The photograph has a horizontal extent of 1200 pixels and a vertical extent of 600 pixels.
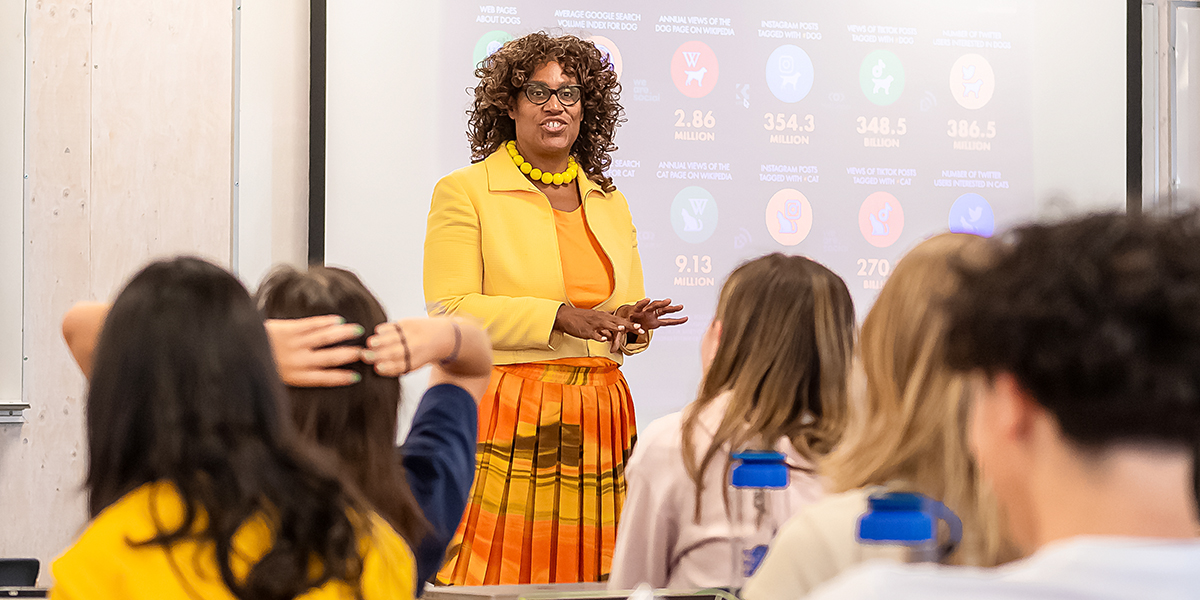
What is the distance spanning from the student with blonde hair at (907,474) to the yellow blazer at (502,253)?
1457 millimetres

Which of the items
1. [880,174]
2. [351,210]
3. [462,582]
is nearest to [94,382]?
[462,582]

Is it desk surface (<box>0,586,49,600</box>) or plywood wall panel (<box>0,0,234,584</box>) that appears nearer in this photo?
desk surface (<box>0,586,49,600</box>)

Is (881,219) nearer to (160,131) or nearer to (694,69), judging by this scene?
(694,69)

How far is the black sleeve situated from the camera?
1.41 meters

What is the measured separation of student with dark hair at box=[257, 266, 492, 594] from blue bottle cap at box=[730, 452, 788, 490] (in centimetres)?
42

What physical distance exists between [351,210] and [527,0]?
3.21ft

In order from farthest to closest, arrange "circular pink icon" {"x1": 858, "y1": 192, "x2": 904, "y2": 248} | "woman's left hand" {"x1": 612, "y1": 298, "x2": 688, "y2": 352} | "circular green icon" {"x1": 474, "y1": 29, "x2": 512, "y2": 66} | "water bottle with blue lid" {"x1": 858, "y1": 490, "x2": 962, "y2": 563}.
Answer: "circular pink icon" {"x1": 858, "y1": 192, "x2": 904, "y2": 248}
"circular green icon" {"x1": 474, "y1": 29, "x2": 512, "y2": 66}
"woman's left hand" {"x1": 612, "y1": 298, "x2": 688, "y2": 352}
"water bottle with blue lid" {"x1": 858, "y1": 490, "x2": 962, "y2": 563}

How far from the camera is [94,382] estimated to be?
3.38 feet

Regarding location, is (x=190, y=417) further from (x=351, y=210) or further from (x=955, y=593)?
(x=351, y=210)

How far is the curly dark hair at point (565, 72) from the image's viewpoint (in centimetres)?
277

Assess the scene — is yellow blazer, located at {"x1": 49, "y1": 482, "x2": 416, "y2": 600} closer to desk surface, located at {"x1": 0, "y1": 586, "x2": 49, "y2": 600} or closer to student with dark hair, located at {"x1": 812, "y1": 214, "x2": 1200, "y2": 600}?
desk surface, located at {"x1": 0, "y1": 586, "x2": 49, "y2": 600}

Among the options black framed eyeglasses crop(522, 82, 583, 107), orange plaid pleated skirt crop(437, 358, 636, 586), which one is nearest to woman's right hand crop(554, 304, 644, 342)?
orange plaid pleated skirt crop(437, 358, 636, 586)

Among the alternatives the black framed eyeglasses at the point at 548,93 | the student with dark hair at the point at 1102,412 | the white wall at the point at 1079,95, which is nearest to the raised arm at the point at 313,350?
the student with dark hair at the point at 1102,412

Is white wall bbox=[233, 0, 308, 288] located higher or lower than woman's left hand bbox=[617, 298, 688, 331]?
higher
